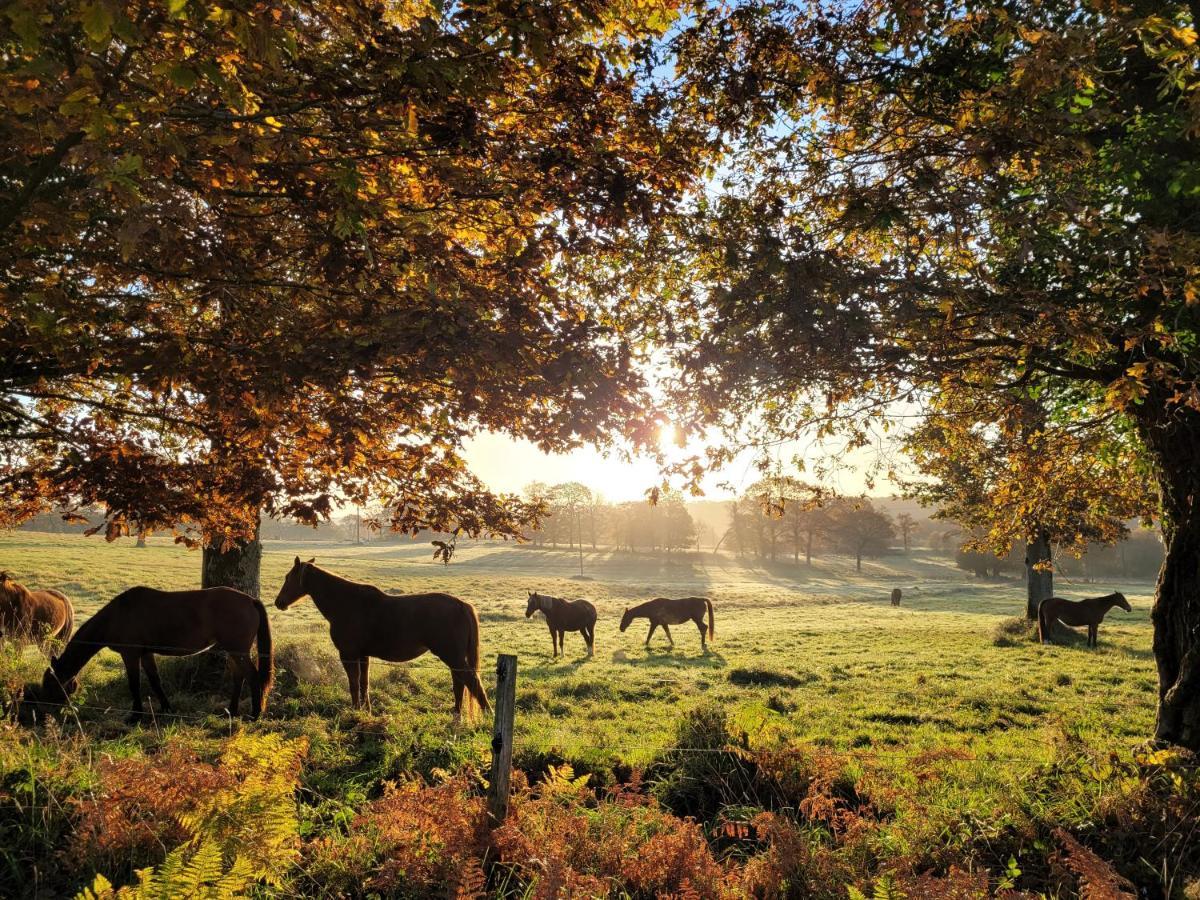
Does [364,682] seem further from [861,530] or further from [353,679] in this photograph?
[861,530]

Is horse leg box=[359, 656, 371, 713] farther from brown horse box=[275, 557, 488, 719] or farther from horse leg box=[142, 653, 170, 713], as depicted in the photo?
horse leg box=[142, 653, 170, 713]

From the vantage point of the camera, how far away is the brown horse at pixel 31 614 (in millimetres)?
12016

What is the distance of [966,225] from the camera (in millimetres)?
5699

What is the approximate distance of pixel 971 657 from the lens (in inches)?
731

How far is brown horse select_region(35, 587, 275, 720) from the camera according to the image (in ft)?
28.6

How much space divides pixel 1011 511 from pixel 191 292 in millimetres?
13510

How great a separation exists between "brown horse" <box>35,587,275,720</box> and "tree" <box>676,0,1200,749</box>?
739 centimetres

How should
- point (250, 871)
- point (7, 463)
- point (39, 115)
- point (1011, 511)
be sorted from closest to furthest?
point (250, 871) → point (39, 115) → point (7, 463) → point (1011, 511)

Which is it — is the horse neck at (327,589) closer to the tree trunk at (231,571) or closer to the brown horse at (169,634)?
the brown horse at (169,634)

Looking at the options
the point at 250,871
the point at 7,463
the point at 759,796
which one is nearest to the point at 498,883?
the point at 250,871

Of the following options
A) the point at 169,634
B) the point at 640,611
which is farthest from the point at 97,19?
the point at 640,611

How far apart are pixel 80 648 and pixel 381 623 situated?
4030mm

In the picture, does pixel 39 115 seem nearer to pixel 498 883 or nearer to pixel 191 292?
pixel 191 292

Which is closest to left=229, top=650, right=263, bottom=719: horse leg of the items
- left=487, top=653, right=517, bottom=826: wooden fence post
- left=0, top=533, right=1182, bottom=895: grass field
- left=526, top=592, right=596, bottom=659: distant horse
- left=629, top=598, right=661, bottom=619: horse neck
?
left=0, top=533, right=1182, bottom=895: grass field
